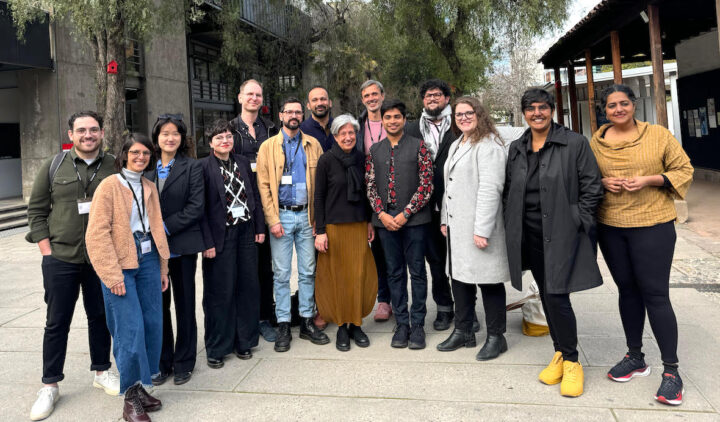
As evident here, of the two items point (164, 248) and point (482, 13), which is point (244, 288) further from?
point (482, 13)

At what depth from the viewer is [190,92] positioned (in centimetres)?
1891

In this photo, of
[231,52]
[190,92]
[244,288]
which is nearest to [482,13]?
[231,52]

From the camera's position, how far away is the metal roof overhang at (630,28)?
10.5 m

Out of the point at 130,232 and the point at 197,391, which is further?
the point at 197,391

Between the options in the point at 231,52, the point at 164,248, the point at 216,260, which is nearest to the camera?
the point at 164,248

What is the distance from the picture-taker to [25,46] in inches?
501

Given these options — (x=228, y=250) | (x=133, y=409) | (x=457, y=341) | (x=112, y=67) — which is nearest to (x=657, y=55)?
(x=457, y=341)

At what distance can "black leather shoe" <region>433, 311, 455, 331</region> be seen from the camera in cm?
473

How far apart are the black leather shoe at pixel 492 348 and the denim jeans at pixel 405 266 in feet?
1.83

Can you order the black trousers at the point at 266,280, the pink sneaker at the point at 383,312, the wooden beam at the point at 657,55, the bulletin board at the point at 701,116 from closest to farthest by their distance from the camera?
the black trousers at the point at 266,280
the pink sneaker at the point at 383,312
the wooden beam at the point at 657,55
the bulletin board at the point at 701,116

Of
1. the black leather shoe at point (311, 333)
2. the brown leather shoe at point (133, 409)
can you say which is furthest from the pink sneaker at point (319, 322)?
the brown leather shoe at point (133, 409)

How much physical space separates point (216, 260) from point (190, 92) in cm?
1619

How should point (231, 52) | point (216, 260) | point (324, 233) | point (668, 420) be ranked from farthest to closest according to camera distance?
point (231, 52)
point (324, 233)
point (216, 260)
point (668, 420)

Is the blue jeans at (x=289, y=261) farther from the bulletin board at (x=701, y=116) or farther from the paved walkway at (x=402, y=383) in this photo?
the bulletin board at (x=701, y=116)
